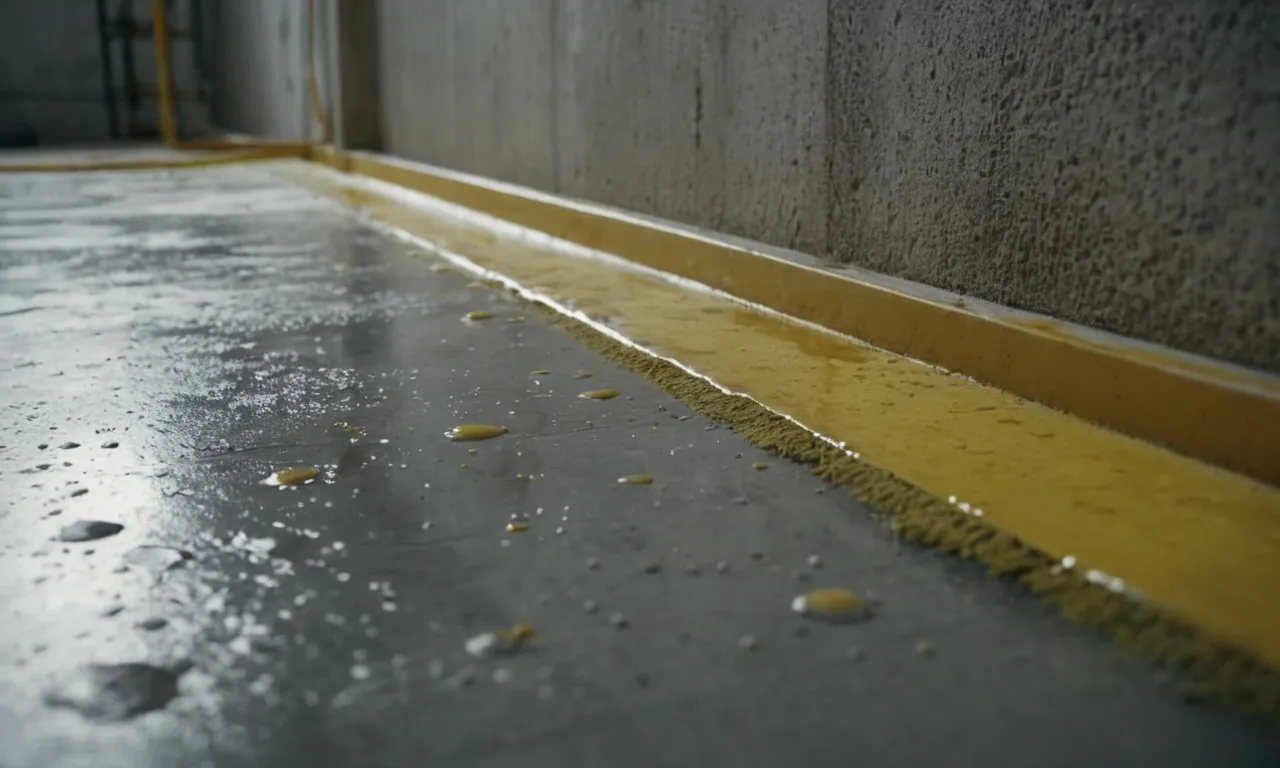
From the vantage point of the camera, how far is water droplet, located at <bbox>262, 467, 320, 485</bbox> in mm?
1252

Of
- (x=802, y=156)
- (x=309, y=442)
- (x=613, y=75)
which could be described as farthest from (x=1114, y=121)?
(x=613, y=75)

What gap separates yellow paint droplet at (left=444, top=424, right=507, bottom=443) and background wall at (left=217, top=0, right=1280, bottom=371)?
2.68ft

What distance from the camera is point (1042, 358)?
1.49 meters

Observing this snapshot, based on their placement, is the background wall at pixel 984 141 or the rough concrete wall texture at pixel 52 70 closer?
the background wall at pixel 984 141

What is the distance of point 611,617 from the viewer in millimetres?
920

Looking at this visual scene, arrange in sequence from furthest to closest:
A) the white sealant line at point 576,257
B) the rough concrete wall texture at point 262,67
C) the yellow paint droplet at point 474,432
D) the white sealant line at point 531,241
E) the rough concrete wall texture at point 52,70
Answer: the rough concrete wall texture at point 52,70, the rough concrete wall texture at point 262,67, the white sealant line at point 531,241, the yellow paint droplet at point 474,432, the white sealant line at point 576,257

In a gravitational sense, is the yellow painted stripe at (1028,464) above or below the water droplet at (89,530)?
above

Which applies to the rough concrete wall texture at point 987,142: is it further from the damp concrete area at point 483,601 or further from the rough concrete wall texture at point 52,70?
the rough concrete wall texture at point 52,70

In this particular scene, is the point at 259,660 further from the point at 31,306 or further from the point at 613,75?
the point at 613,75

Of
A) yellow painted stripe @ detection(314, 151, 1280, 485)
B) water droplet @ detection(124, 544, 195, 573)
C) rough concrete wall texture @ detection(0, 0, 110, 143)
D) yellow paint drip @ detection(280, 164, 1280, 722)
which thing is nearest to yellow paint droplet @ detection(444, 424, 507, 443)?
yellow paint drip @ detection(280, 164, 1280, 722)

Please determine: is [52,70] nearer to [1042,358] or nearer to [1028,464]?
[1042,358]

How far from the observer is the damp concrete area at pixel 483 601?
0.75 m

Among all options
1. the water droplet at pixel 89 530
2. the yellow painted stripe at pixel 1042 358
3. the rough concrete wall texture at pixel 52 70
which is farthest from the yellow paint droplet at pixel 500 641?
the rough concrete wall texture at pixel 52 70

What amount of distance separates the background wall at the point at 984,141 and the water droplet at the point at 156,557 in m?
1.20
